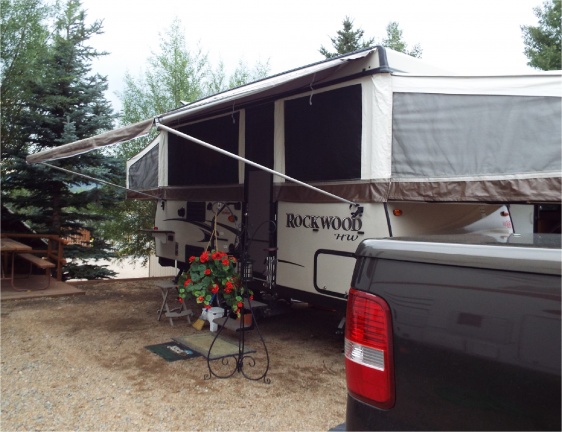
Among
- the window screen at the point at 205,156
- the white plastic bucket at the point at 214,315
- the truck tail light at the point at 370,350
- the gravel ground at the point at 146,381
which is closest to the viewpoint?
the truck tail light at the point at 370,350

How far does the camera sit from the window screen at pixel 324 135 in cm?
461

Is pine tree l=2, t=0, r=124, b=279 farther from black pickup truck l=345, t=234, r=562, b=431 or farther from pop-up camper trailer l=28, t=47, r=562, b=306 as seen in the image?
black pickup truck l=345, t=234, r=562, b=431

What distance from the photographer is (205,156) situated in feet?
22.2

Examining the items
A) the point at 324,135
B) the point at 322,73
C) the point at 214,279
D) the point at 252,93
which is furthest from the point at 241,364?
the point at 322,73

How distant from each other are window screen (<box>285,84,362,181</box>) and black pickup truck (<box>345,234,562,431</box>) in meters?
2.93

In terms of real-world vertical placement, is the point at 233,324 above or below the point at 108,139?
below

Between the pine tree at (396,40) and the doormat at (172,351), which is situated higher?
the pine tree at (396,40)

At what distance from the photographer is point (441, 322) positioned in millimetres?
1531

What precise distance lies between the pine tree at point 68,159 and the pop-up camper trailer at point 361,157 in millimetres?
4057

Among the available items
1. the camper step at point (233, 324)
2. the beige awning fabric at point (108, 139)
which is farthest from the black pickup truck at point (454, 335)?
the beige awning fabric at point (108, 139)

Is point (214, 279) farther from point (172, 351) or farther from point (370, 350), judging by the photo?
point (370, 350)

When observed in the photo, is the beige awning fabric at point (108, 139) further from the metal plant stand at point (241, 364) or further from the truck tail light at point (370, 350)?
the truck tail light at point (370, 350)

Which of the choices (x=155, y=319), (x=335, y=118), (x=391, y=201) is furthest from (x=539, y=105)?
(x=155, y=319)

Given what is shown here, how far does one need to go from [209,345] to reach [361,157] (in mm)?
2436
